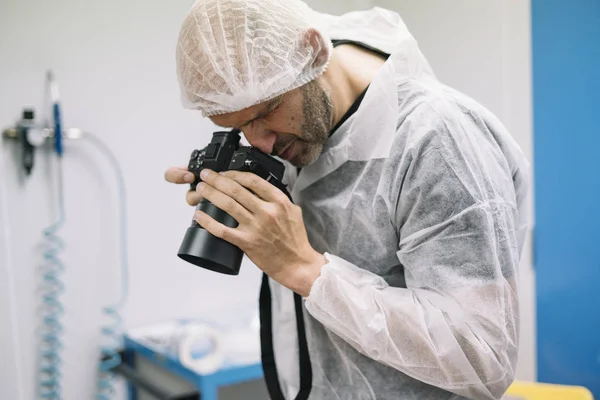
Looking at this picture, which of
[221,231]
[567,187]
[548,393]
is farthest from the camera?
[567,187]

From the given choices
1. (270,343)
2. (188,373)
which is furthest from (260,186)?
(188,373)

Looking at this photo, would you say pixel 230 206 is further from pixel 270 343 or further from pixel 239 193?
pixel 270 343

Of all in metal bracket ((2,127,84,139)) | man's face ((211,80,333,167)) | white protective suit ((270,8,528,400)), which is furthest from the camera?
metal bracket ((2,127,84,139))

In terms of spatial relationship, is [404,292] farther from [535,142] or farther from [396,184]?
[535,142]

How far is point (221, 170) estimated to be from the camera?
0.82m

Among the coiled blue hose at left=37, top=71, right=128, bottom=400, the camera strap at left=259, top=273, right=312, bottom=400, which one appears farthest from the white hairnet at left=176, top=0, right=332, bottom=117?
the coiled blue hose at left=37, top=71, right=128, bottom=400

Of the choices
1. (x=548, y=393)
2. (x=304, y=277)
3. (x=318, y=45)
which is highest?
(x=318, y=45)

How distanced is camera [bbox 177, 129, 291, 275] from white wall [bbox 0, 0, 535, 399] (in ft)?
3.32

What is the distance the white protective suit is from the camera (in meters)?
0.73

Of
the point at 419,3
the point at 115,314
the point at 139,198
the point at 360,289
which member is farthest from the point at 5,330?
the point at 419,3

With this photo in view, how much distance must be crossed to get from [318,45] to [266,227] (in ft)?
0.94

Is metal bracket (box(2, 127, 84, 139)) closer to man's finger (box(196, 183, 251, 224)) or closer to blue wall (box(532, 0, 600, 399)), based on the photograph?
man's finger (box(196, 183, 251, 224))

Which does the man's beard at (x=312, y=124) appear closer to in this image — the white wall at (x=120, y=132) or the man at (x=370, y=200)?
the man at (x=370, y=200)

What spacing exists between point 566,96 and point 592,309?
2.21 ft
